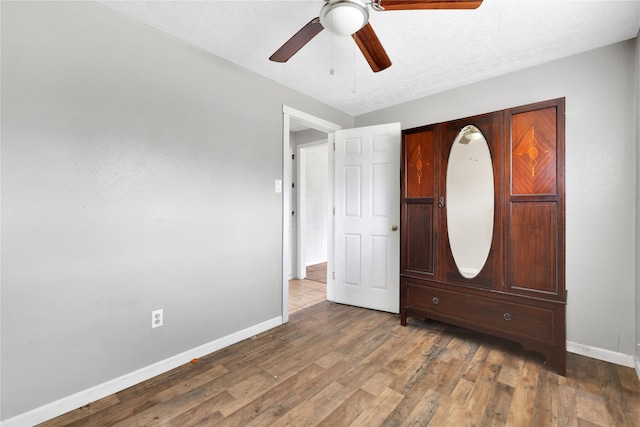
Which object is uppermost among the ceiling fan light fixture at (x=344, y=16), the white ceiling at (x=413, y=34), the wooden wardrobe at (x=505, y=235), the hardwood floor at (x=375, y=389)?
the white ceiling at (x=413, y=34)

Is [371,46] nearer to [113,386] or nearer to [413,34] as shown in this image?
[413,34]

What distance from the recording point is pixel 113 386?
1669 millimetres

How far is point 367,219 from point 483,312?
4.58 ft

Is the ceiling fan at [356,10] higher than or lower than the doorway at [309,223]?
higher

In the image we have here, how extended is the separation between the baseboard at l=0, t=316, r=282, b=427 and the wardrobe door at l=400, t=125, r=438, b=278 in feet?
5.41

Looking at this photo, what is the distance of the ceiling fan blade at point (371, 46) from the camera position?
143cm

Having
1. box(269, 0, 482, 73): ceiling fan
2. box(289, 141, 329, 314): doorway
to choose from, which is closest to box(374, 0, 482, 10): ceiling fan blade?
box(269, 0, 482, 73): ceiling fan

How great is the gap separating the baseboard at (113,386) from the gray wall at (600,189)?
2.76 m

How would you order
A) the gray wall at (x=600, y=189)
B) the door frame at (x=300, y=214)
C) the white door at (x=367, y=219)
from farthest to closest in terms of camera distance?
1. the door frame at (x=300, y=214)
2. the white door at (x=367, y=219)
3. the gray wall at (x=600, y=189)

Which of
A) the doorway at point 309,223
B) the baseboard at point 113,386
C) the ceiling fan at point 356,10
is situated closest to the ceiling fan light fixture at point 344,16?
the ceiling fan at point 356,10

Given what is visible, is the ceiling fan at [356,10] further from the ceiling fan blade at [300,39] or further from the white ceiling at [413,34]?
the white ceiling at [413,34]

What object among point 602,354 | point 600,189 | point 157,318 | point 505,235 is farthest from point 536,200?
point 157,318

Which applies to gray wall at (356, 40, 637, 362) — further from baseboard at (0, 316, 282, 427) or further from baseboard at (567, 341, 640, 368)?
baseboard at (0, 316, 282, 427)

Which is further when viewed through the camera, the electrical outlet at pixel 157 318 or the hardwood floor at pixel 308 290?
the hardwood floor at pixel 308 290
